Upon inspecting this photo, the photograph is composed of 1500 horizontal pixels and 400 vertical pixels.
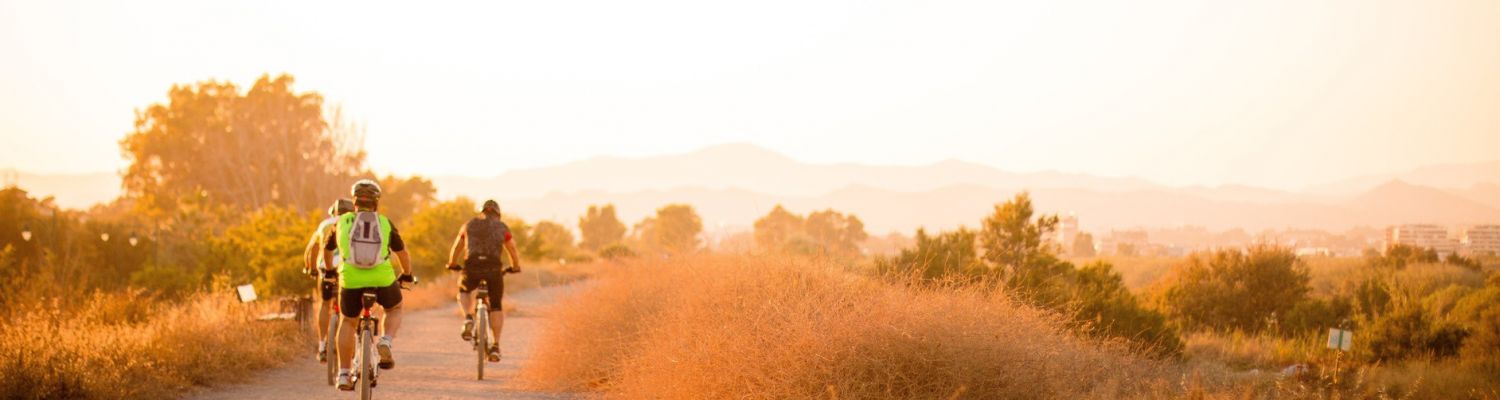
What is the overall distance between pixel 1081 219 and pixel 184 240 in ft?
426

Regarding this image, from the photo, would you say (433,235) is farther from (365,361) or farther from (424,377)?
(365,361)

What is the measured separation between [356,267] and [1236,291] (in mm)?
17528

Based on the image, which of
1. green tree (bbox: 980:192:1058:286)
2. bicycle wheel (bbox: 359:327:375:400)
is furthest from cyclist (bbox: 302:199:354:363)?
green tree (bbox: 980:192:1058:286)

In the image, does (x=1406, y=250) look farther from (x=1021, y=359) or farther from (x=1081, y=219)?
(x=1081, y=219)

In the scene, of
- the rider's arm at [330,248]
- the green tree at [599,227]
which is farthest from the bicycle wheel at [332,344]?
the green tree at [599,227]

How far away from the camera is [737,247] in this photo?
10.8 metres

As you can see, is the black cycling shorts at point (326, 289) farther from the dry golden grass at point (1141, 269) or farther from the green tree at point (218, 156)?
the green tree at point (218, 156)

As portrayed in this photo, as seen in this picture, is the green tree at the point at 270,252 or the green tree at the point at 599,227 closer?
the green tree at the point at 270,252

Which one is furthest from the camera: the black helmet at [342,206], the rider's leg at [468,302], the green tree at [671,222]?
the green tree at [671,222]

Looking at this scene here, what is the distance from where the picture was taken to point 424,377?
12727 mm

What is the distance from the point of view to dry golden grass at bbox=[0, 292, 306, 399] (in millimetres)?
9570

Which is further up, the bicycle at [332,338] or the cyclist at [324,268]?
the cyclist at [324,268]

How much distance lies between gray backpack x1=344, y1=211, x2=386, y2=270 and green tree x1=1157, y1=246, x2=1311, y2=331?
16.4 meters

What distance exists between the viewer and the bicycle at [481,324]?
1212 centimetres
